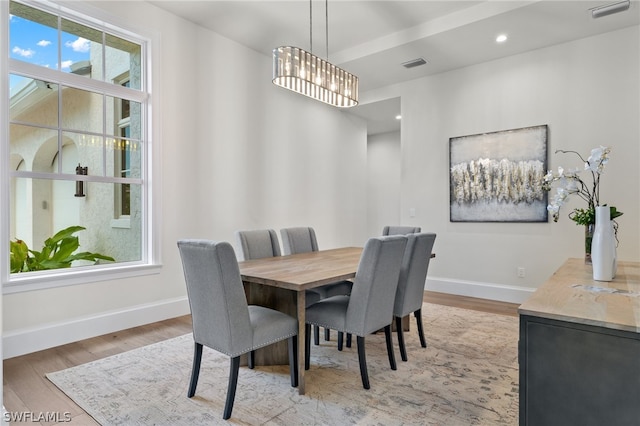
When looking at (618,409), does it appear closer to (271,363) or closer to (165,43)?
(271,363)

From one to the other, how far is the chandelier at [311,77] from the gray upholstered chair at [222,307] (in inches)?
59.0

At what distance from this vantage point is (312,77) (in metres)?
2.79

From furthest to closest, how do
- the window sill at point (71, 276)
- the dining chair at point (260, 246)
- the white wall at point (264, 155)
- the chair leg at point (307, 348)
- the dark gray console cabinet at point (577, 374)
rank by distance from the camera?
the white wall at point (264, 155), the dining chair at point (260, 246), the window sill at point (71, 276), the chair leg at point (307, 348), the dark gray console cabinet at point (577, 374)

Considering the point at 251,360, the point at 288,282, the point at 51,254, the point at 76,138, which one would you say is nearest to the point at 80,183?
the point at 76,138

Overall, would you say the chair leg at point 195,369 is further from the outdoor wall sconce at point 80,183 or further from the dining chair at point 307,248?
the outdoor wall sconce at point 80,183

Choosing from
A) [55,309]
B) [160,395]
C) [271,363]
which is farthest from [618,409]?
[55,309]

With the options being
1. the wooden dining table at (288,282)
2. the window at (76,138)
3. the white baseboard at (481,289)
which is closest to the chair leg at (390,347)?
the wooden dining table at (288,282)

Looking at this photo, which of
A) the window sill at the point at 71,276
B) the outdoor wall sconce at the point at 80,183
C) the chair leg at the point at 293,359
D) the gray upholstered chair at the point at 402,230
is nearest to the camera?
the chair leg at the point at 293,359

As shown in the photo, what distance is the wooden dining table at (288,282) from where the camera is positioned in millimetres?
2107

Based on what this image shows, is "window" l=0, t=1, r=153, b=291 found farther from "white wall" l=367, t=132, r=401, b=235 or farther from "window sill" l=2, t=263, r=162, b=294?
"white wall" l=367, t=132, r=401, b=235

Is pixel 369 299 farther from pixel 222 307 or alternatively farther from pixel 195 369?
pixel 195 369

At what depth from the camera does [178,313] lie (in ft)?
12.4

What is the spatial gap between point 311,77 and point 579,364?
241cm

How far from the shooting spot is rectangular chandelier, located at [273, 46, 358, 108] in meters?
2.65
